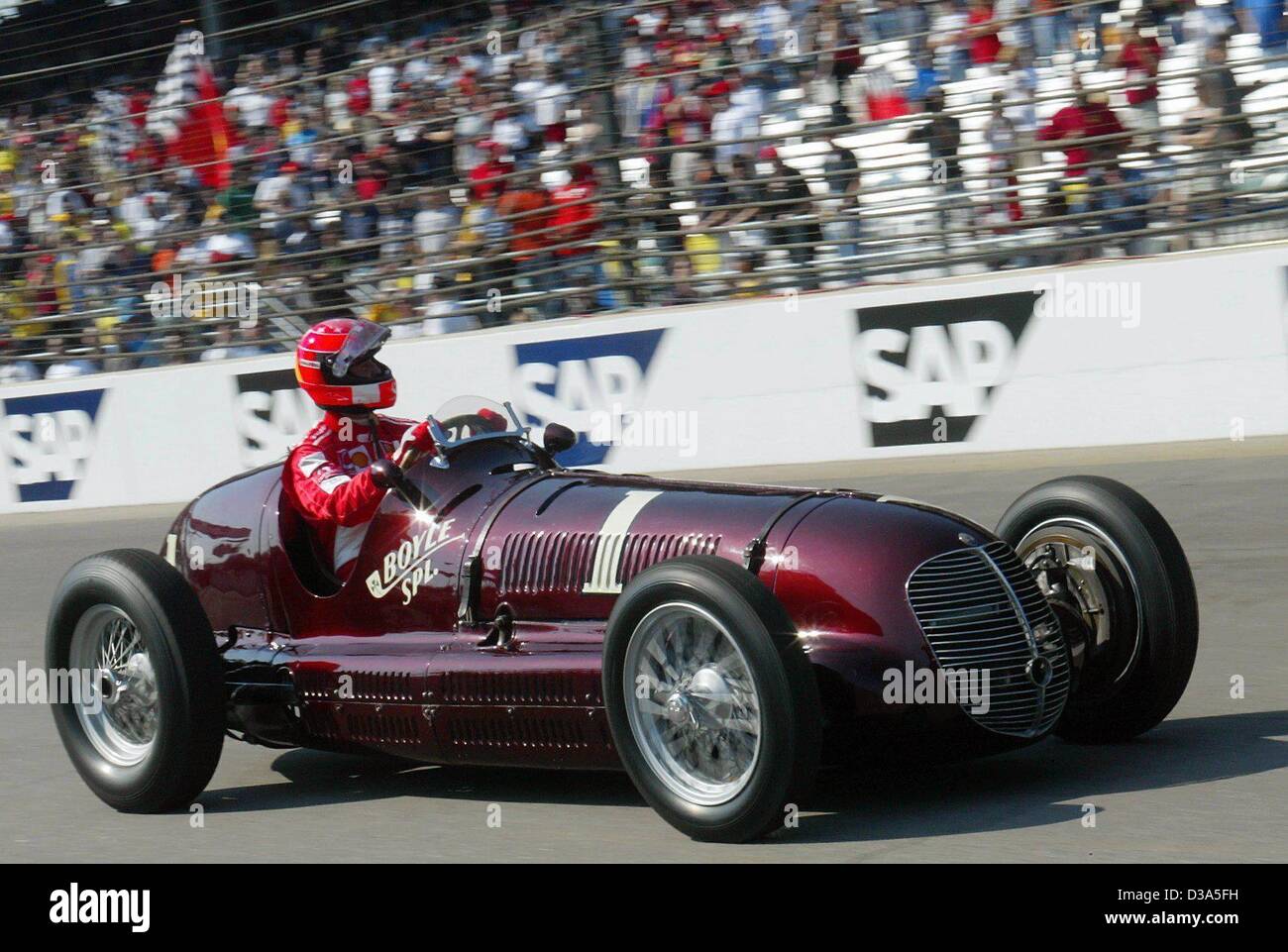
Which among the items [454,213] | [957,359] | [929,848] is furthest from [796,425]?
[929,848]

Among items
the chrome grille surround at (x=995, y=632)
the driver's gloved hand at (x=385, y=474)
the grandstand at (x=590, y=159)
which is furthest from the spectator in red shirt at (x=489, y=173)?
the chrome grille surround at (x=995, y=632)

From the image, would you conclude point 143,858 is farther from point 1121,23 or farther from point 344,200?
point 344,200

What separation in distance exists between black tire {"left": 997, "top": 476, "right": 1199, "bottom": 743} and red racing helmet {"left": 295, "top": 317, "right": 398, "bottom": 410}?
234cm

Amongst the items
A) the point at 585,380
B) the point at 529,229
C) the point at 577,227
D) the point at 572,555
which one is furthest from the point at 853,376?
the point at 572,555

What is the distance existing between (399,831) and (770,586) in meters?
1.27

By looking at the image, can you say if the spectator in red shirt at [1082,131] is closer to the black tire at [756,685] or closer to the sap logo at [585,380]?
the sap logo at [585,380]

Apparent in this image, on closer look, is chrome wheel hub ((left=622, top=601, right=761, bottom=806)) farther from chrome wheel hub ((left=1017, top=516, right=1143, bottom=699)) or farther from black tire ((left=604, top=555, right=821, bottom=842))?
chrome wheel hub ((left=1017, top=516, right=1143, bottom=699))

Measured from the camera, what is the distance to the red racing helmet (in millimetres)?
5934

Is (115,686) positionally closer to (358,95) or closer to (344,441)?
(344,441)

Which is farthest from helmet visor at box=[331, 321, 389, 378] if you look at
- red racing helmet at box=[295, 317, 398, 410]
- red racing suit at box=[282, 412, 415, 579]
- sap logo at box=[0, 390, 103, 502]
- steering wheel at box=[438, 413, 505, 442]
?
sap logo at box=[0, 390, 103, 502]

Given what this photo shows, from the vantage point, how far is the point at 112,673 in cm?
577

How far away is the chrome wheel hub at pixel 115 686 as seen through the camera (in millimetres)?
5664

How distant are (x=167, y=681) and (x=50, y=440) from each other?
10485 mm

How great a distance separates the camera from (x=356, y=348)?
5938 mm
